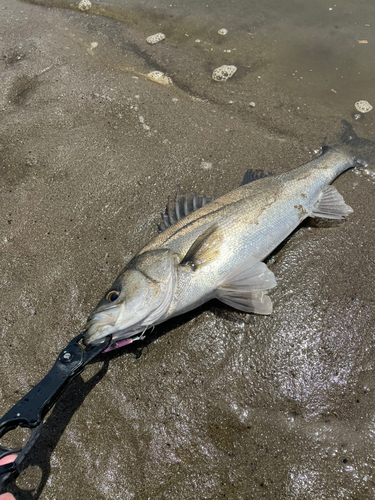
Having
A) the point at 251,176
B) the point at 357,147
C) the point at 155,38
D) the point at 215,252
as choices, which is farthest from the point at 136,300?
the point at 155,38

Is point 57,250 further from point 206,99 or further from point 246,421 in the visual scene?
point 206,99

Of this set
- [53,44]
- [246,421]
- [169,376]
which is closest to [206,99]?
[53,44]

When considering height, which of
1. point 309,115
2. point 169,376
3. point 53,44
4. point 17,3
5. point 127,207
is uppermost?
point 17,3

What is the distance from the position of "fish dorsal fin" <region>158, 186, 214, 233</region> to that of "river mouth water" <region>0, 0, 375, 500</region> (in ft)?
0.80

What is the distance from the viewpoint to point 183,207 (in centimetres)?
364

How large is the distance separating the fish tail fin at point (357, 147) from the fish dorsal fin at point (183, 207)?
7.00 feet

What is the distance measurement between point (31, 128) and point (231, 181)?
2.92 m

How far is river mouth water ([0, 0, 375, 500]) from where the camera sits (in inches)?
103

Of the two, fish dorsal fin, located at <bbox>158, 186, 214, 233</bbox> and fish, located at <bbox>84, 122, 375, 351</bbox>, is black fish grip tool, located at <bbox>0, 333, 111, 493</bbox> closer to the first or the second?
fish, located at <bbox>84, 122, 375, 351</bbox>

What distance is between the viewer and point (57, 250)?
141 inches

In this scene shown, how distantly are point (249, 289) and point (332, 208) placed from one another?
1564 millimetres

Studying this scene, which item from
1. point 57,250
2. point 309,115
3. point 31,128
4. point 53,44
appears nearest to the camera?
point 57,250

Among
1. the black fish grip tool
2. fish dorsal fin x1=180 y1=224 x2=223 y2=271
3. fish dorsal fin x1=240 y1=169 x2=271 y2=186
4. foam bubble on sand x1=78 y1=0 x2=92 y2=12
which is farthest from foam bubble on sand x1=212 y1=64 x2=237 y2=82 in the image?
the black fish grip tool

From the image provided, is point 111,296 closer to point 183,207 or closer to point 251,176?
point 183,207
